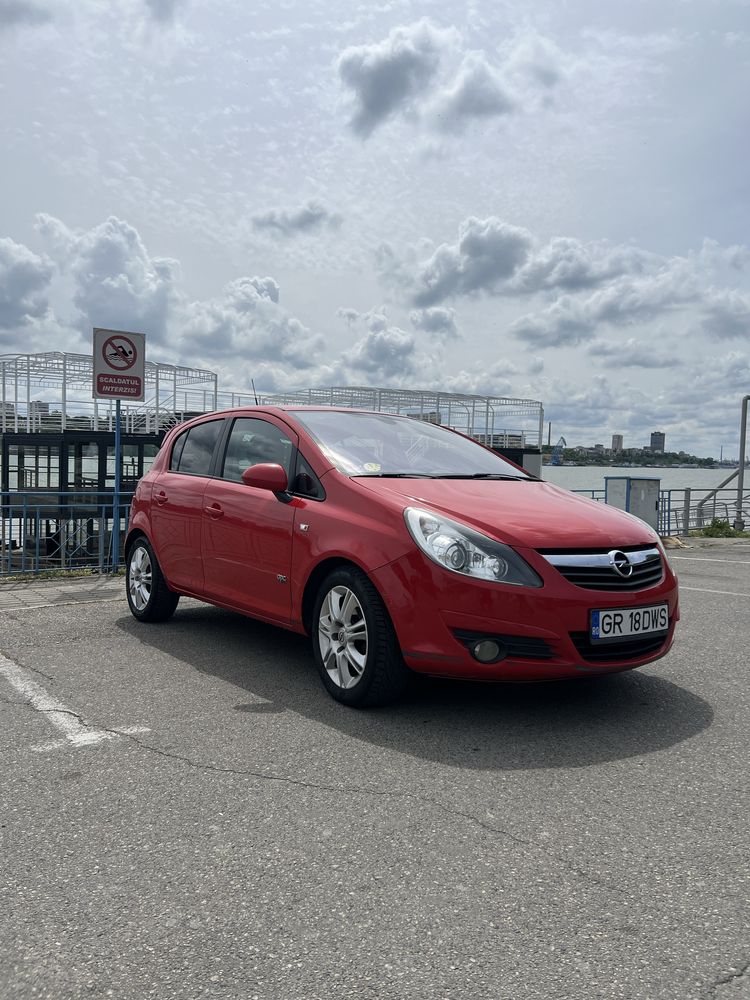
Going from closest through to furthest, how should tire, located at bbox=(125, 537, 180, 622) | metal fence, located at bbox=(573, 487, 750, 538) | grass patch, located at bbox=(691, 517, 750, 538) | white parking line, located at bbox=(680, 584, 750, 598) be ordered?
tire, located at bbox=(125, 537, 180, 622)
white parking line, located at bbox=(680, 584, 750, 598)
metal fence, located at bbox=(573, 487, 750, 538)
grass patch, located at bbox=(691, 517, 750, 538)

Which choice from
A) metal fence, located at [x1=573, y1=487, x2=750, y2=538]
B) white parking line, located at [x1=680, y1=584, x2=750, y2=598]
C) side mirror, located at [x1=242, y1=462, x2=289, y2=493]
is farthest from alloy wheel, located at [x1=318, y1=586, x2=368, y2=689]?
metal fence, located at [x1=573, y1=487, x2=750, y2=538]

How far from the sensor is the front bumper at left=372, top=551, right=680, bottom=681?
147 inches

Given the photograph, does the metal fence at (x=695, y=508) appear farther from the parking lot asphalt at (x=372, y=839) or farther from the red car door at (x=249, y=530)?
the parking lot asphalt at (x=372, y=839)

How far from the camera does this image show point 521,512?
4160 mm

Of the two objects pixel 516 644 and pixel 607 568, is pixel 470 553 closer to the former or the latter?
pixel 516 644

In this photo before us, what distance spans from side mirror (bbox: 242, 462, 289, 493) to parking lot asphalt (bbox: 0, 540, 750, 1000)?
1094 millimetres

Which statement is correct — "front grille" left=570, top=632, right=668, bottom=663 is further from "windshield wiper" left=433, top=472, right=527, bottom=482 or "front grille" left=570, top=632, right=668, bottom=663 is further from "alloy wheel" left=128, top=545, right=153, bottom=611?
"alloy wheel" left=128, top=545, right=153, bottom=611

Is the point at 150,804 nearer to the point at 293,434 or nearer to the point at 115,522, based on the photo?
the point at 293,434

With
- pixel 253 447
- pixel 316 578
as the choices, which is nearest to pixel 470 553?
pixel 316 578

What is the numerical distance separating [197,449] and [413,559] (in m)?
2.64

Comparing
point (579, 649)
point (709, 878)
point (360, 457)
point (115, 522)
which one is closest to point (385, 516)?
point (360, 457)

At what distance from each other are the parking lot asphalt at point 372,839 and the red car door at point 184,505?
1.02 m

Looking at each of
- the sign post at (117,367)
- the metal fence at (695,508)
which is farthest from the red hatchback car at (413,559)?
the metal fence at (695,508)

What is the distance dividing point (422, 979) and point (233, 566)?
339 cm
